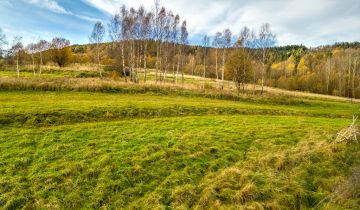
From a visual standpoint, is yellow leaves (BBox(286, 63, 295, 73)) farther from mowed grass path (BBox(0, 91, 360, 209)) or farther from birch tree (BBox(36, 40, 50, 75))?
mowed grass path (BBox(0, 91, 360, 209))

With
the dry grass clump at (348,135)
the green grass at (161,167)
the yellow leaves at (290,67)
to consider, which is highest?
the yellow leaves at (290,67)

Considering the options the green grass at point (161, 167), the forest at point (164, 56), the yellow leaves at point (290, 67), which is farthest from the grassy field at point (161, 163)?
the yellow leaves at point (290, 67)

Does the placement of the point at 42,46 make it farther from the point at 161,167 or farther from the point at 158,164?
the point at 161,167

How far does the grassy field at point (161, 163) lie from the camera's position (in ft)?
30.5

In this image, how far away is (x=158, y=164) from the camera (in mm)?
11734

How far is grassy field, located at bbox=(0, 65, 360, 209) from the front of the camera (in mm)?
9289

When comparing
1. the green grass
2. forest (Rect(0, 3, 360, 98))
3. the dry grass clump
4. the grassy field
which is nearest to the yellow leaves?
forest (Rect(0, 3, 360, 98))

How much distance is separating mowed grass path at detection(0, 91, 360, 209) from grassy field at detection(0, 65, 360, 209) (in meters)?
0.04

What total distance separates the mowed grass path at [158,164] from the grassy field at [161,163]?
39 millimetres

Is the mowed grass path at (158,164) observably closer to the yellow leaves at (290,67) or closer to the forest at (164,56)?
the forest at (164,56)

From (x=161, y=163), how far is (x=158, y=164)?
15 cm

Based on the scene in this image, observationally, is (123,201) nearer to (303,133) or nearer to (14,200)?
(14,200)

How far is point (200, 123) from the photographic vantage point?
774 inches

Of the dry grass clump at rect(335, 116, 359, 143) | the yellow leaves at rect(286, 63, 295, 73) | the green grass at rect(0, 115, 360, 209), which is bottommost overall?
the green grass at rect(0, 115, 360, 209)
